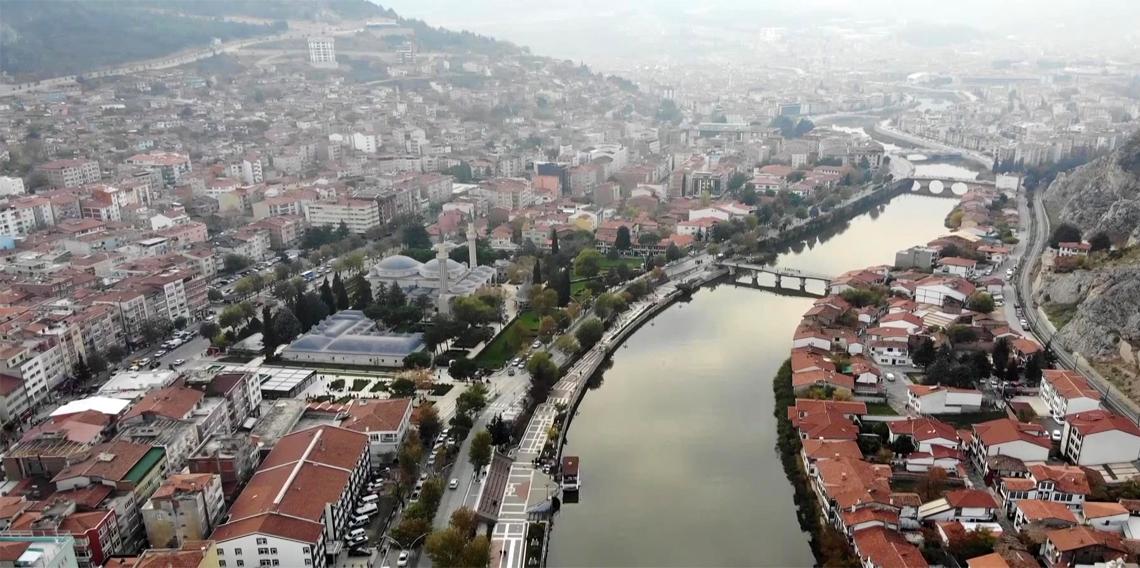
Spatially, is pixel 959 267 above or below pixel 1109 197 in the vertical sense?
below

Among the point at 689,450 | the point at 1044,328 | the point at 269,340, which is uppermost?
the point at 269,340

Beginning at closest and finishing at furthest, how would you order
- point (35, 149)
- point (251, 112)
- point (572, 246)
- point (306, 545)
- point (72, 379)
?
point (306, 545)
point (72, 379)
point (572, 246)
point (35, 149)
point (251, 112)

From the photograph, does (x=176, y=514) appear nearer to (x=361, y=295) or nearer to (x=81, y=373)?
(x=81, y=373)

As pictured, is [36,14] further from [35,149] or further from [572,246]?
[572,246]

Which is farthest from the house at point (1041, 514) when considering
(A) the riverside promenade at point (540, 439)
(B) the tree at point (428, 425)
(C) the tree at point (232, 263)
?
(C) the tree at point (232, 263)

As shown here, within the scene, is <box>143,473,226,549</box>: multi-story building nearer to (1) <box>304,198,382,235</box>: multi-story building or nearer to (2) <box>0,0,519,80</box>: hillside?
(1) <box>304,198,382,235</box>: multi-story building

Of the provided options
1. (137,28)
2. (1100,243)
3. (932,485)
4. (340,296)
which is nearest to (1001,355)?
(932,485)

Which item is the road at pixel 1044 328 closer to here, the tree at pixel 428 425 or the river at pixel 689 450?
the river at pixel 689 450

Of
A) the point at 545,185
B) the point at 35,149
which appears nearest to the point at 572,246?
the point at 545,185
